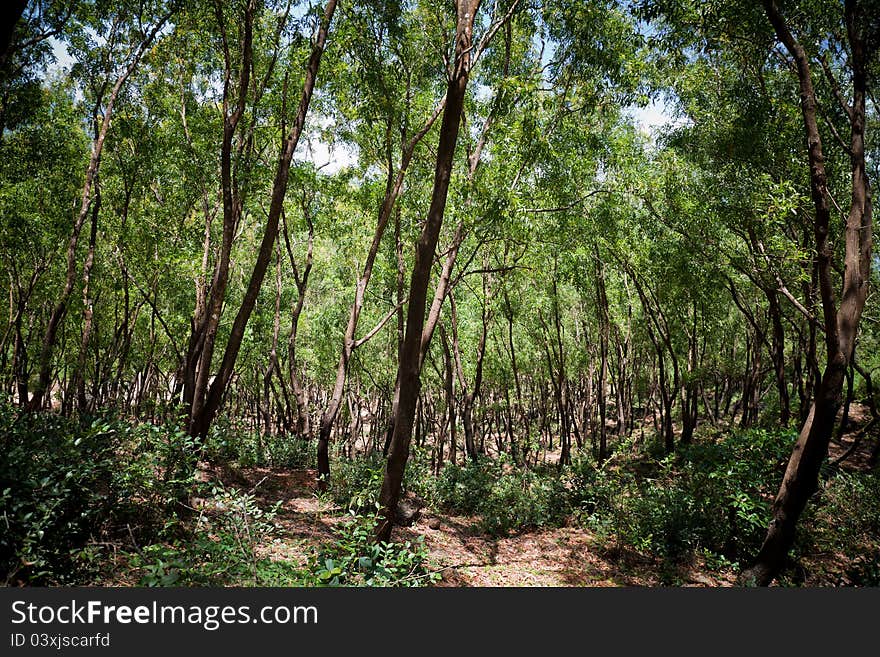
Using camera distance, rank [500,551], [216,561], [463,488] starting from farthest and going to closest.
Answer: [463,488] → [500,551] → [216,561]

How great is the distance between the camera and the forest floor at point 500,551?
8.15 m

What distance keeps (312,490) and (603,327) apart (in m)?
11.0

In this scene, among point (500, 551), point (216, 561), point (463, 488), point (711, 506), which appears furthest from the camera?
point (463, 488)

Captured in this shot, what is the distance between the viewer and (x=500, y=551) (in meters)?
10.3

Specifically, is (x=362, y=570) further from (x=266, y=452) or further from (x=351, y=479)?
(x=266, y=452)

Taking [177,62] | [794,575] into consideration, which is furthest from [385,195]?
[794,575]

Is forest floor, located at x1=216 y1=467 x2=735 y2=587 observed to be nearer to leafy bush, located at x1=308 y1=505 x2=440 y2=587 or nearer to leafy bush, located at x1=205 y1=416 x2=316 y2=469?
leafy bush, located at x1=205 y1=416 x2=316 y2=469

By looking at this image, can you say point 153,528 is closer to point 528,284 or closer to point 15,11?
point 15,11

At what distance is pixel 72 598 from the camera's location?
3.37 meters

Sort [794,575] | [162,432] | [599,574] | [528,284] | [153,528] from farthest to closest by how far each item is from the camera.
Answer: [528,284], [599,574], [794,575], [162,432], [153,528]

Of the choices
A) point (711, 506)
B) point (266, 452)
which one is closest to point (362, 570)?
point (711, 506)

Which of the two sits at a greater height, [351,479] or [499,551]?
[351,479]

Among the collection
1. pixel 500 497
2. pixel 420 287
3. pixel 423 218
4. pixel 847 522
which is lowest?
pixel 500 497

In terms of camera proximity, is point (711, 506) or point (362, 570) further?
point (711, 506)
